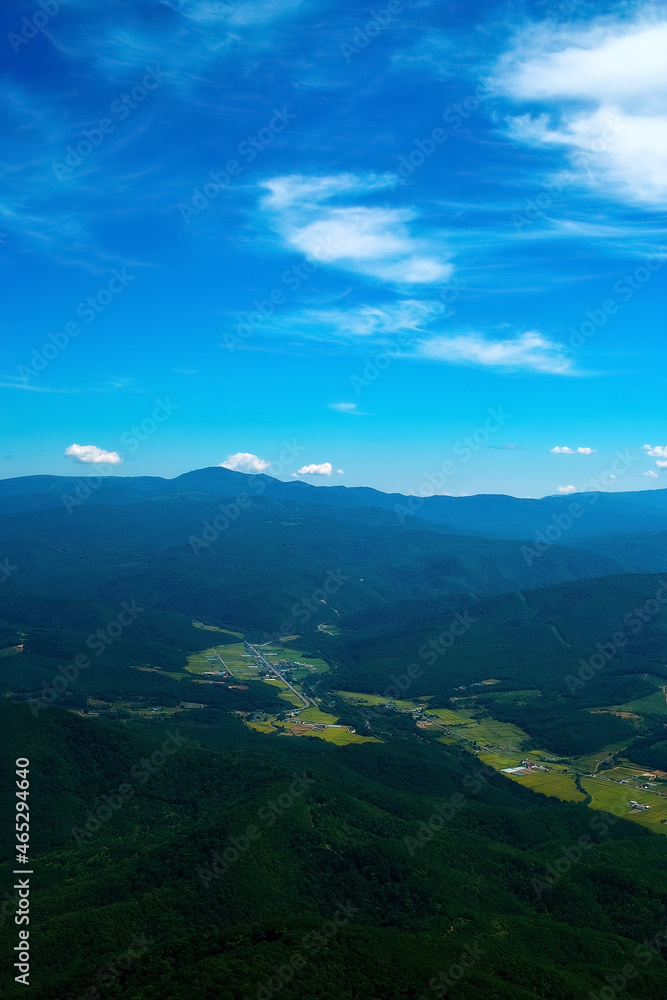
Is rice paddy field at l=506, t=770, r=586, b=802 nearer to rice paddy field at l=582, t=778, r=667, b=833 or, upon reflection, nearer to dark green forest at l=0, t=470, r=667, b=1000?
rice paddy field at l=582, t=778, r=667, b=833

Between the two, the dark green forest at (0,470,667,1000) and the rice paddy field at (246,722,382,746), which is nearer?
the dark green forest at (0,470,667,1000)

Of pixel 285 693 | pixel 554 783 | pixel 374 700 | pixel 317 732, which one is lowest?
pixel 554 783

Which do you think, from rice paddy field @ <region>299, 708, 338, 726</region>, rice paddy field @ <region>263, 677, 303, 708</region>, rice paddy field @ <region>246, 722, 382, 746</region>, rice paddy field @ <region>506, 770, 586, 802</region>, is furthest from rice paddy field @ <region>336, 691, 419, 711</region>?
rice paddy field @ <region>506, 770, 586, 802</region>

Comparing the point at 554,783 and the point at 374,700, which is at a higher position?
the point at 374,700

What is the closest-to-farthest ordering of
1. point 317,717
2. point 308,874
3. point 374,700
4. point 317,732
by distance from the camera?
point 308,874 < point 317,732 < point 317,717 < point 374,700

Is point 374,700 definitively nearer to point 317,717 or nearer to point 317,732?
point 317,717

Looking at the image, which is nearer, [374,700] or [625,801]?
[625,801]

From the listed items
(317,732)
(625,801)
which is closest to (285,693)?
(317,732)

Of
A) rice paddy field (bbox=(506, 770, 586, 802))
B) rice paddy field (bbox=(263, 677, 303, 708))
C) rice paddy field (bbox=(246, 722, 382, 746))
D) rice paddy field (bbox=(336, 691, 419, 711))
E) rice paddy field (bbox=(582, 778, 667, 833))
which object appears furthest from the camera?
rice paddy field (bbox=(336, 691, 419, 711))

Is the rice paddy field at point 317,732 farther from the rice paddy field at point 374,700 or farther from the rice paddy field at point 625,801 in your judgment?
the rice paddy field at point 625,801

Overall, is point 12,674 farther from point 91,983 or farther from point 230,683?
point 91,983

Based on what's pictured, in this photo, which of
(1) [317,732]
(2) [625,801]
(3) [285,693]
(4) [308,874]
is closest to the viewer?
(4) [308,874]
